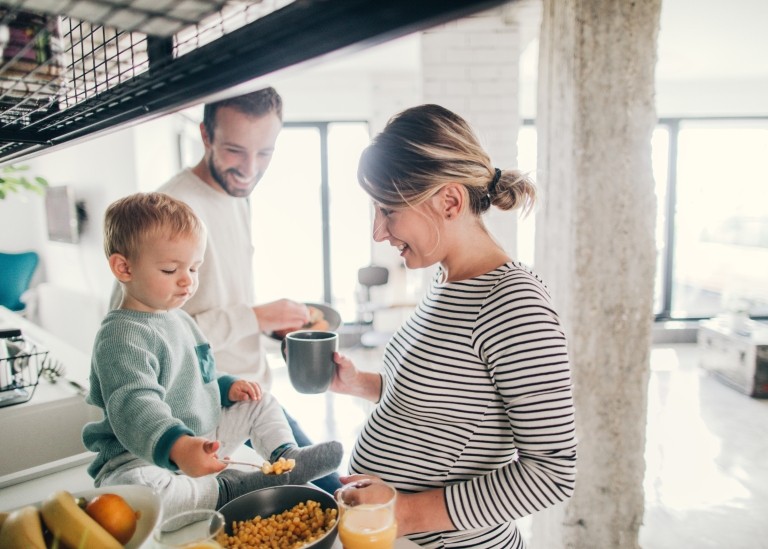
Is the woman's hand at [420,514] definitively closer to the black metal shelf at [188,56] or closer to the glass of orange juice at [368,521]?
the glass of orange juice at [368,521]

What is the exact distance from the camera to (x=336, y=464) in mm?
1130

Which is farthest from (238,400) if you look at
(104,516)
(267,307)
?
(104,516)

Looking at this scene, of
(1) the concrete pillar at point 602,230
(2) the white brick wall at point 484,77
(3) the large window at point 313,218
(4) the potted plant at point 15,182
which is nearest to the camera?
(1) the concrete pillar at point 602,230

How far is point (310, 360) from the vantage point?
3.76 ft

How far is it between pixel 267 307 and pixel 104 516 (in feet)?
2.74

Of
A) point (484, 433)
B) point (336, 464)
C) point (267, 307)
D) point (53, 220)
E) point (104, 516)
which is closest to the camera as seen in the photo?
point (104, 516)

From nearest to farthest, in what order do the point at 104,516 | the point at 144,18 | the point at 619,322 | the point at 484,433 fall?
1. the point at 144,18
2. the point at 104,516
3. the point at 484,433
4. the point at 619,322

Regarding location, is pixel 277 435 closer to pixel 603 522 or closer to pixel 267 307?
pixel 267 307

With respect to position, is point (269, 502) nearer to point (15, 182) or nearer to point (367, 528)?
point (367, 528)

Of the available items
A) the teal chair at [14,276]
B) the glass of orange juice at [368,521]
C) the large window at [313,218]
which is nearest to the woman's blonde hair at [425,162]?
the glass of orange juice at [368,521]

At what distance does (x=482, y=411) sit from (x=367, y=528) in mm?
306

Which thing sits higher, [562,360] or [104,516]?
[562,360]

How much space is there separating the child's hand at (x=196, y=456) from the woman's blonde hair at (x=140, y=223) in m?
0.42

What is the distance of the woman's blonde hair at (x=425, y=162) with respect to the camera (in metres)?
0.96
